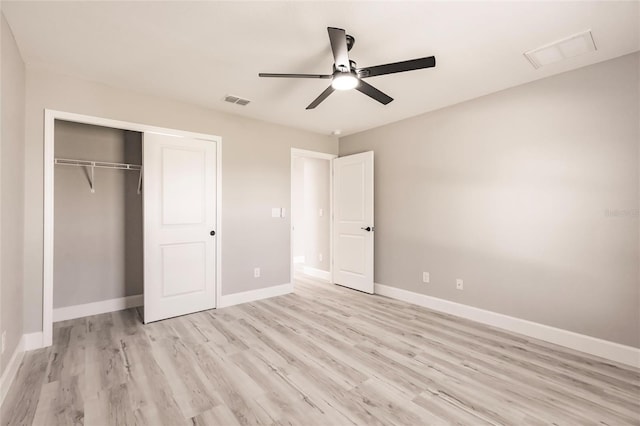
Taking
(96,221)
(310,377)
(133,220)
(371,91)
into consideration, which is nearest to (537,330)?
(310,377)

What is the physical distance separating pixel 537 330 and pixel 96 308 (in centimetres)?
485

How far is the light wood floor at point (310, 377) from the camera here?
181 cm

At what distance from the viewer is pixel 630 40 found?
7.27 ft

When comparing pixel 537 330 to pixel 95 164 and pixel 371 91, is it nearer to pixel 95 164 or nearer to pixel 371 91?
pixel 371 91

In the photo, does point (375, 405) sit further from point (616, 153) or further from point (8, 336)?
point (616, 153)

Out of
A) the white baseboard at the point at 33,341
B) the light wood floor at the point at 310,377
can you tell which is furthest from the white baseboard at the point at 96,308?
the white baseboard at the point at 33,341

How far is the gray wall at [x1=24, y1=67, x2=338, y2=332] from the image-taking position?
2658 mm

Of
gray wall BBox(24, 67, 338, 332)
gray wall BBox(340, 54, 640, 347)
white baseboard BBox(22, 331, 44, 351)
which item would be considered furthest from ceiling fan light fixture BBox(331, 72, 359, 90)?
white baseboard BBox(22, 331, 44, 351)

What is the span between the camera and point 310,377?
7.25 feet

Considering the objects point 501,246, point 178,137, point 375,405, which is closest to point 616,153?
point 501,246

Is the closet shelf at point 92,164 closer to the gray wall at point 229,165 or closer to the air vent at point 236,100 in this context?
the gray wall at point 229,165

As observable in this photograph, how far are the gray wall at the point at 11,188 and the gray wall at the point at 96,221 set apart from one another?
94 cm

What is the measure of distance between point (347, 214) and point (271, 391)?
10.2 feet

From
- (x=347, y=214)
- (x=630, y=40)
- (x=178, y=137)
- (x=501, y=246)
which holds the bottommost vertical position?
(x=501, y=246)
